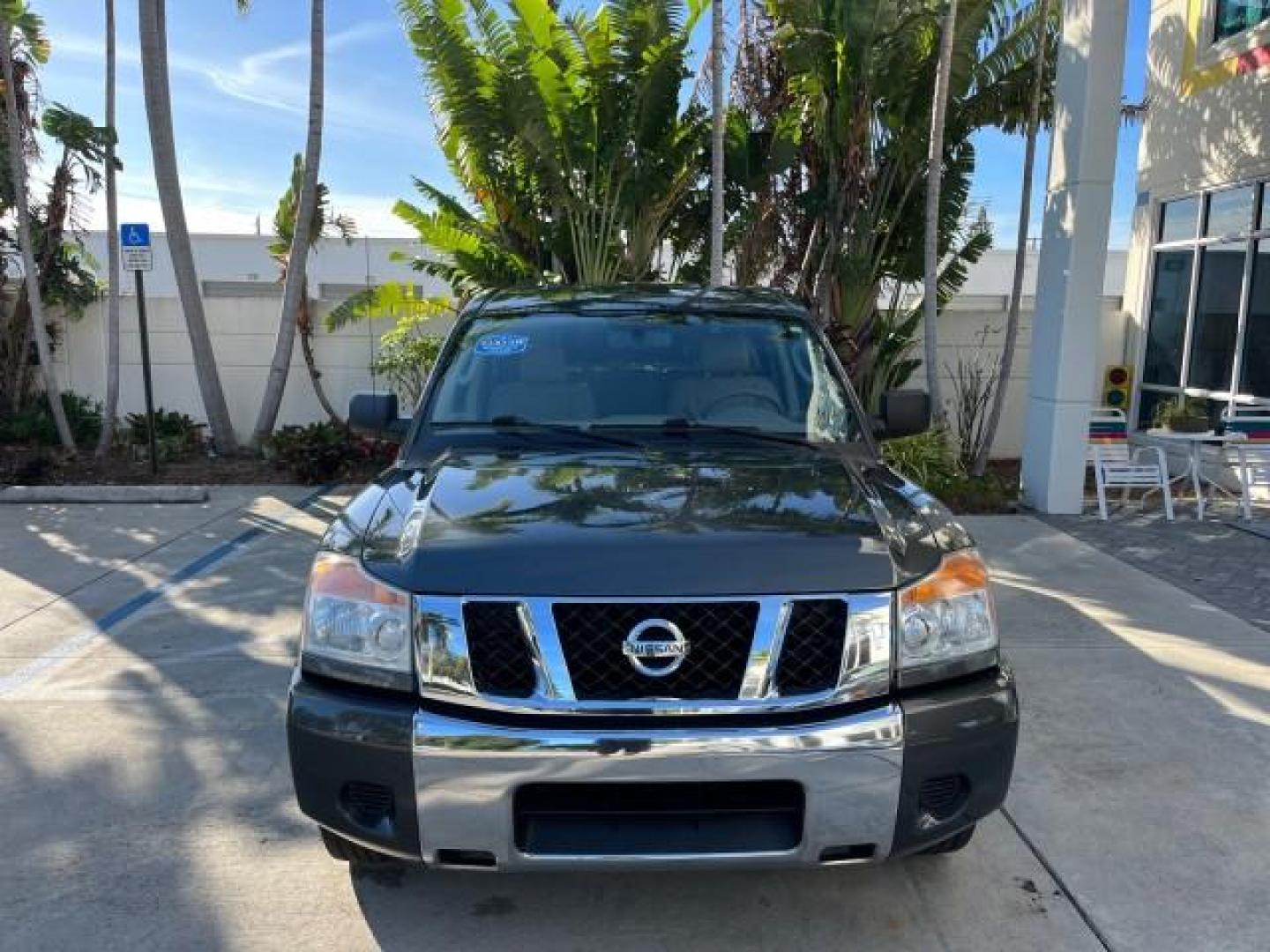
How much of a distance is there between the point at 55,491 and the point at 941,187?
30.1 ft

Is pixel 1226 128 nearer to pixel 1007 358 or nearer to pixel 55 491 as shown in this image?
pixel 1007 358

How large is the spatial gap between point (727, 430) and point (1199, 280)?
920 centimetres

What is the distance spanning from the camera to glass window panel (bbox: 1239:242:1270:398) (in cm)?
941

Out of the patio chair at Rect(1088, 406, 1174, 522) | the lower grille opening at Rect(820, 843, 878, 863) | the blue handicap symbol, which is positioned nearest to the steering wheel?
the lower grille opening at Rect(820, 843, 878, 863)

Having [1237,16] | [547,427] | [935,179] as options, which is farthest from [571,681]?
[1237,16]

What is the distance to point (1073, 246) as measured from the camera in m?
7.94

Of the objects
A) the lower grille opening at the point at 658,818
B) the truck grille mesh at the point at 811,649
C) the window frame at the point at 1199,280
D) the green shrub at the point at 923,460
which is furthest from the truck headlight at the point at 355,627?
the window frame at the point at 1199,280

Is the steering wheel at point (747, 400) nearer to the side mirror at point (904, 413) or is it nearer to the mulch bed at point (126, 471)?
the side mirror at point (904, 413)

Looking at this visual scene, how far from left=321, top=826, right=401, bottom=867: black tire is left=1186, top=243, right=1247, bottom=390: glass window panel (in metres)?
10.3

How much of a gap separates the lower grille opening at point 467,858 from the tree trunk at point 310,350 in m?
9.04

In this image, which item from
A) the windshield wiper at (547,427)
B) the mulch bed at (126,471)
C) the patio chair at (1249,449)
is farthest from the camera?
the mulch bed at (126,471)

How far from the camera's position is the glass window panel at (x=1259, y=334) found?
9.41m

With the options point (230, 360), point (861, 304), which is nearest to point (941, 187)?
point (861, 304)

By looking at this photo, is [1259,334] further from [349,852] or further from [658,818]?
[349,852]
